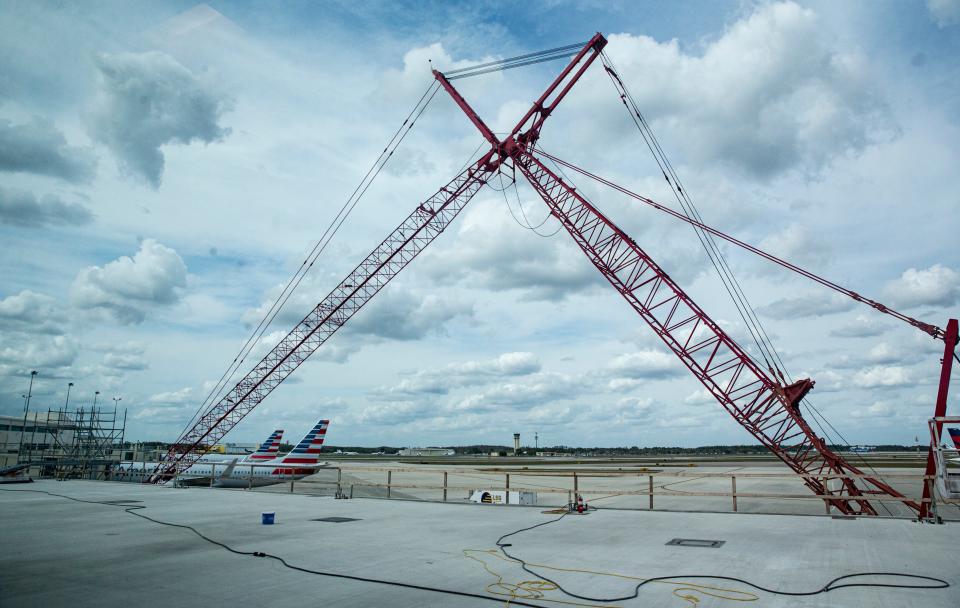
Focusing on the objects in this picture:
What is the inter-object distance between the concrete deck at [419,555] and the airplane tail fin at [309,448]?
95.8 ft

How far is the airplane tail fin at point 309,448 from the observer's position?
49.0m

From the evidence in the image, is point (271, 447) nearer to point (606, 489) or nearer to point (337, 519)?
point (606, 489)

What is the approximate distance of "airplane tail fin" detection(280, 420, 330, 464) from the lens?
49.0 metres

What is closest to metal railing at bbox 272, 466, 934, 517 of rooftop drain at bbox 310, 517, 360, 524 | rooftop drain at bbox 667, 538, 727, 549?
rooftop drain at bbox 667, 538, 727, 549

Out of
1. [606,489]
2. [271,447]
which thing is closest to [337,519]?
[606,489]

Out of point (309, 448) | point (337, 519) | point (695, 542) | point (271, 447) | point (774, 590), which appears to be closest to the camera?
point (774, 590)

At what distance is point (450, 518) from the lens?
60.8ft

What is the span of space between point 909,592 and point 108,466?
56815 mm

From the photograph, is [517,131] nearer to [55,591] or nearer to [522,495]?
[522,495]

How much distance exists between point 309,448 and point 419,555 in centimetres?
4044

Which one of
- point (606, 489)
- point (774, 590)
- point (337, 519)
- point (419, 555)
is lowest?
point (606, 489)

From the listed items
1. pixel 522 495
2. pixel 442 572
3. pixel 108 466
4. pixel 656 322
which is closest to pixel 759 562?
pixel 442 572

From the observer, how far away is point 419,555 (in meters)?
12.1

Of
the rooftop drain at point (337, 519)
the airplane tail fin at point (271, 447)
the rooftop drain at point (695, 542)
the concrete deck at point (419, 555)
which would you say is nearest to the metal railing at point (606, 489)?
the concrete deck at point (419, 555)
